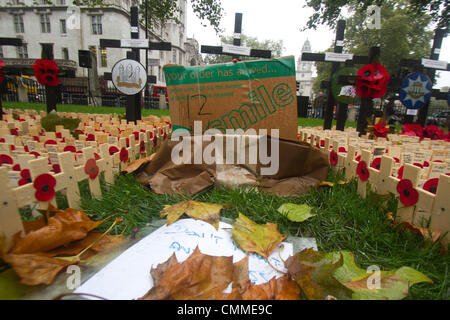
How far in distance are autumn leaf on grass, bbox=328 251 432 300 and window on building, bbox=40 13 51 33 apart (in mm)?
37638

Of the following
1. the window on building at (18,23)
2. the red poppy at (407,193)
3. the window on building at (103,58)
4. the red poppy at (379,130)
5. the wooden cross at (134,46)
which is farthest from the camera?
the window on building at (18,23)

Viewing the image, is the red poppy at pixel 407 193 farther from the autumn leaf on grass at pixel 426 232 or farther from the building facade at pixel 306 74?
the building facade at pixel 306 74

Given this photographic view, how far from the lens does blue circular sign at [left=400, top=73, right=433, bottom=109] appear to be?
3.85 m

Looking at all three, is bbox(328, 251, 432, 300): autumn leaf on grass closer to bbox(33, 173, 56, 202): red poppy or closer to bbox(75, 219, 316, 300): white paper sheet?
bbox(75, 219, 316, 300): white paper sheet

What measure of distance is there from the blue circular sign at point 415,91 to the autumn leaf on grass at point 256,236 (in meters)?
4.15

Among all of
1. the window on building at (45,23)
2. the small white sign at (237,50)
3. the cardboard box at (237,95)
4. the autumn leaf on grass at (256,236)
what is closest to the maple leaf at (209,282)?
the autumn leaf on grass at (256,236)

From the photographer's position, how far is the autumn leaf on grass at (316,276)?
0.76 metres

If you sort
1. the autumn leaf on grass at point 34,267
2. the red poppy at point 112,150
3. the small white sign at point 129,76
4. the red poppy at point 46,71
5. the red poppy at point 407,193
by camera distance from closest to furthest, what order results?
the autumn leaf on grass at point 34,267
the red poppy at point 407,193
the red poppy at point 112,150
the red poppy at point 46,71
the small white sign at point 129,76

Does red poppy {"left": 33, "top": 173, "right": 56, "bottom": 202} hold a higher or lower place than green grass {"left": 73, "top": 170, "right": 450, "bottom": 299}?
higher

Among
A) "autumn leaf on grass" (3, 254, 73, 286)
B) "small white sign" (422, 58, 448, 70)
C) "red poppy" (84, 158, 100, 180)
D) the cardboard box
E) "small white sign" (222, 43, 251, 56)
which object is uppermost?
"small white sign" (222, 43, 251, 56)

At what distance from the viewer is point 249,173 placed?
1.81 m

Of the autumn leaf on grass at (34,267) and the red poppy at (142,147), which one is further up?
the red poppy at (142,147)

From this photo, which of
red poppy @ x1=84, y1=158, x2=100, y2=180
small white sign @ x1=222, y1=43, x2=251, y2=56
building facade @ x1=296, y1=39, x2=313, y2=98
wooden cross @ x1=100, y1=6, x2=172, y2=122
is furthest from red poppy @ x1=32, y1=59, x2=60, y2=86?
building facade @ x1=296, y1=39, x2=313, y2=98

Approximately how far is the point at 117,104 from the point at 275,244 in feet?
61.0
